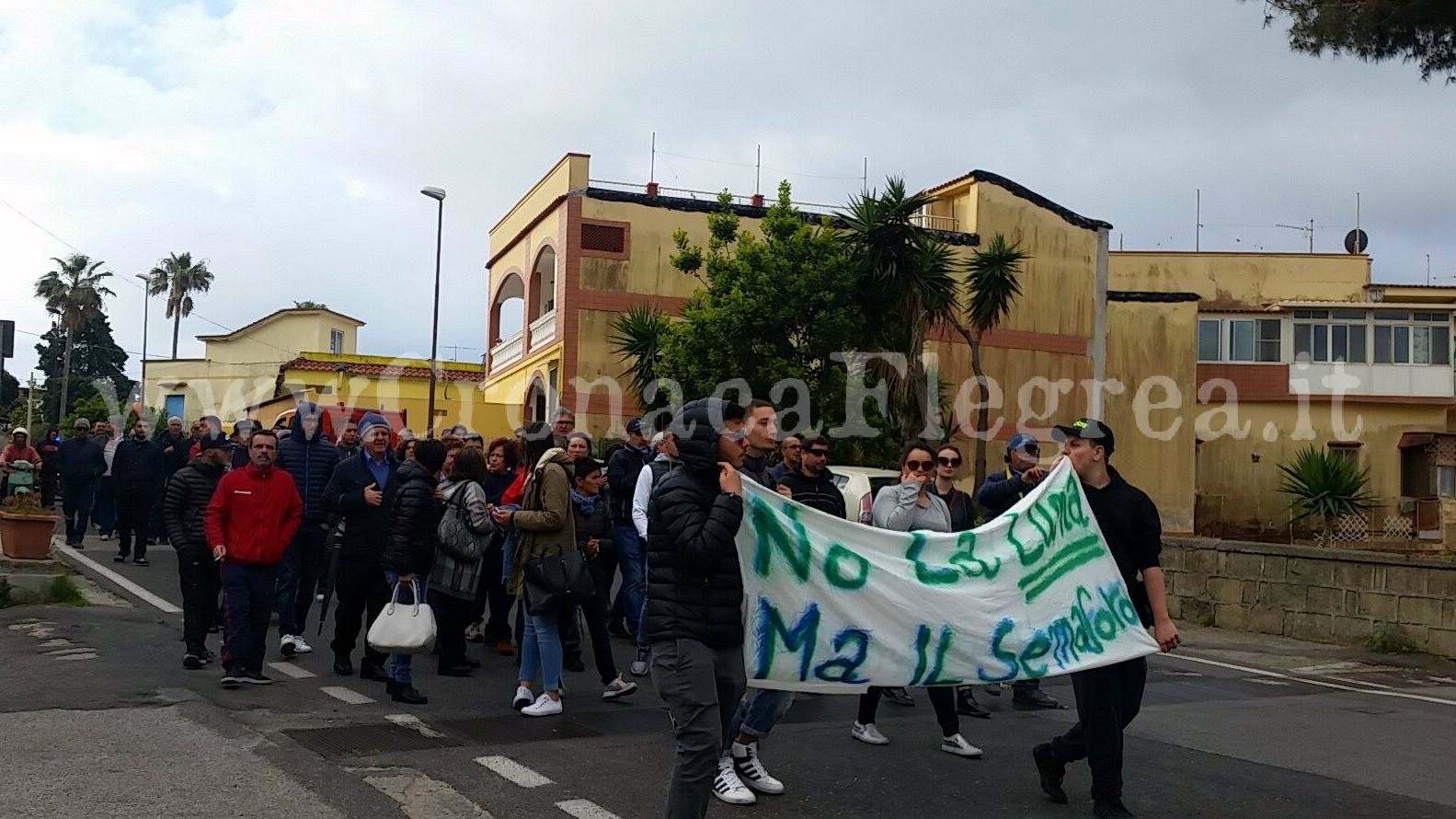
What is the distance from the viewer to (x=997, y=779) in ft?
22.2

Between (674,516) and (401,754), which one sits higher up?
(674,516)

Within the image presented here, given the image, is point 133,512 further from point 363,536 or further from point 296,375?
point 296,375

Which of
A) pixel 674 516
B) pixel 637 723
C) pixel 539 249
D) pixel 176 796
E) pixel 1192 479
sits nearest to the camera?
pixel 674 516

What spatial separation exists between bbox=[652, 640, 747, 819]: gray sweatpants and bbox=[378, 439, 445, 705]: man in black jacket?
3.42 m

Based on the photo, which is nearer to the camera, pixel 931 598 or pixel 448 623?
pixel 931 598

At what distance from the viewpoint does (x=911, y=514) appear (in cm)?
757

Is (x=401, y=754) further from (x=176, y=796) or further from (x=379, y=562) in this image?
(x=379, y=562)

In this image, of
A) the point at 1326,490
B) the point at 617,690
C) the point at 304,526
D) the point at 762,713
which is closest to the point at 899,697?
the point at 617,690

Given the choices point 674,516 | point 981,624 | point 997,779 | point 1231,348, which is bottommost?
point 997,779

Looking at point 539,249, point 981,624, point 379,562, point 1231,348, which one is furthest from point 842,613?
point 1231,348

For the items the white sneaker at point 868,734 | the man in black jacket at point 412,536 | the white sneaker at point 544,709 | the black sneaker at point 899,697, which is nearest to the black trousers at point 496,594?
the man in black jacket at point 412,536

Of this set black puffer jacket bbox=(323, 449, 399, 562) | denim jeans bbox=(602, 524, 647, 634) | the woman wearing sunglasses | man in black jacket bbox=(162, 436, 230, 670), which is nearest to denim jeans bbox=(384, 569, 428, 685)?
black puffer jacket bbox=(323, 449, 399, 562)

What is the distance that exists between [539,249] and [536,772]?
30.6m

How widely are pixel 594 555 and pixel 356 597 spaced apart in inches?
63.3
